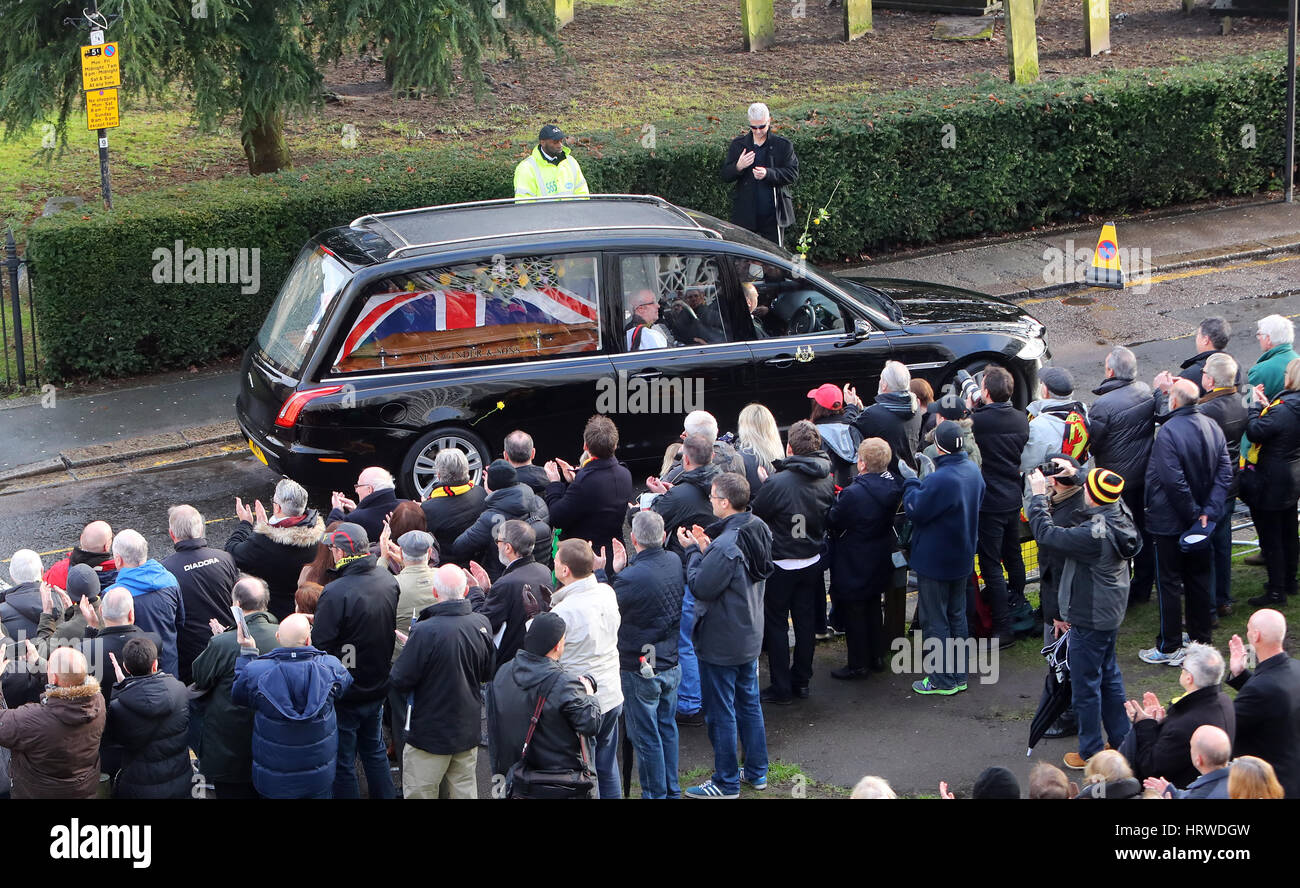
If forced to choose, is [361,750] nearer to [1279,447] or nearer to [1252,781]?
[1252,781]

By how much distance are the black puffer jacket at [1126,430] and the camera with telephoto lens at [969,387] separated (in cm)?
72

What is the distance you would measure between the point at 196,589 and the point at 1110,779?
184 inches

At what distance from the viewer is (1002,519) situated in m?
9.08

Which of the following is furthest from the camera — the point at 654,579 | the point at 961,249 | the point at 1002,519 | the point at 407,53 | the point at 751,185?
the point at 961,249

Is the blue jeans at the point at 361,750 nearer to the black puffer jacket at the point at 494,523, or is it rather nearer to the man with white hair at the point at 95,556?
the black puffer jacket at the point at 494,523

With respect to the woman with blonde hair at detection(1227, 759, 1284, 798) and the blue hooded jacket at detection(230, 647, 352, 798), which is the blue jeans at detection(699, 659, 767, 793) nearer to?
the blue hooded jacket at detection(230, 647, 352, 798)

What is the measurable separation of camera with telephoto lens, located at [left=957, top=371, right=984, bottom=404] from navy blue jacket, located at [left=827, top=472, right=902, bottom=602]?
103 cm

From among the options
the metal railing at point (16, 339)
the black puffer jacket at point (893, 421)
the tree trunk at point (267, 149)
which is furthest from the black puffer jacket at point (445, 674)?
the tree trunk at point (267, 149)

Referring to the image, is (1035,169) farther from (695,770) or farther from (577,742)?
(577,742)

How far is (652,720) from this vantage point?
24.2 feet

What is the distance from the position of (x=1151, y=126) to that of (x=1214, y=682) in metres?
13.0

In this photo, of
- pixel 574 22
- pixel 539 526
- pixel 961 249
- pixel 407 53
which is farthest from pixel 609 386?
pixel 574 22

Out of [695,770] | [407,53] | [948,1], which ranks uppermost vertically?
[948,1]

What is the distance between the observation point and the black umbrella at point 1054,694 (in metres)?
7.71
